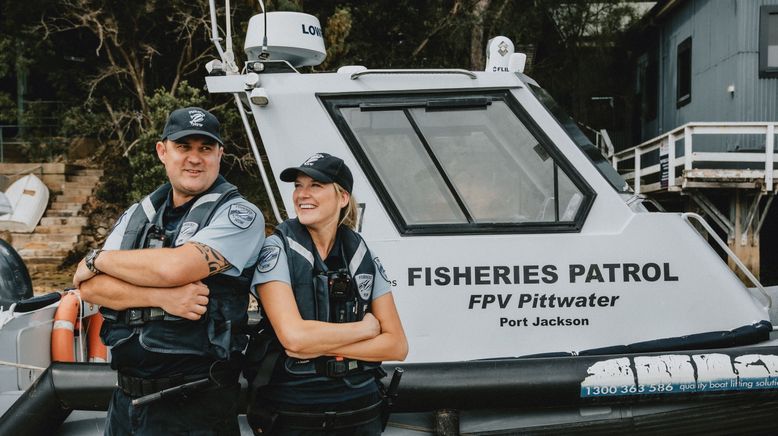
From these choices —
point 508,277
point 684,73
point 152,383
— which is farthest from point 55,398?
point 684,73

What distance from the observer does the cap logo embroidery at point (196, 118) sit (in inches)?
86.9

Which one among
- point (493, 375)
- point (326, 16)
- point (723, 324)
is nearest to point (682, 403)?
point (723, 324)

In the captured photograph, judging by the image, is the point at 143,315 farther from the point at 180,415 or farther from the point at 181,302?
the point at 180,415

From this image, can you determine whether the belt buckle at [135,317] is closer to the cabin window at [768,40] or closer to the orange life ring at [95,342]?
the orange life ring at [95,342]

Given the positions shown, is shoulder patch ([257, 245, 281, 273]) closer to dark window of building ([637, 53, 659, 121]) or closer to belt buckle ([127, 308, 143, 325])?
belt buckle ([127, 308, 143, 325])

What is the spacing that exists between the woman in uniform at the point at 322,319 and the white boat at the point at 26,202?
43.0 feet

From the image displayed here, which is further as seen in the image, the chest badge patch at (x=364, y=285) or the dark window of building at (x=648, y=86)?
the dark window of building at (x=648, y=86)

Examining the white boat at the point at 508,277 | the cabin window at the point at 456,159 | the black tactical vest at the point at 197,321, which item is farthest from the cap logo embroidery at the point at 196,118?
the cabin window at the point at 456,159

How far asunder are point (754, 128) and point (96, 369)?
11.9 metres

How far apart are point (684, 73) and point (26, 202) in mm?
15489

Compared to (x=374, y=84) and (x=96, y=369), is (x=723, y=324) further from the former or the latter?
(x=96, y=369)

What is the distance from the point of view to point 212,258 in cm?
205

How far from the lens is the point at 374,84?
10.1 ft

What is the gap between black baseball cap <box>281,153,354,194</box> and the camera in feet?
7.02
